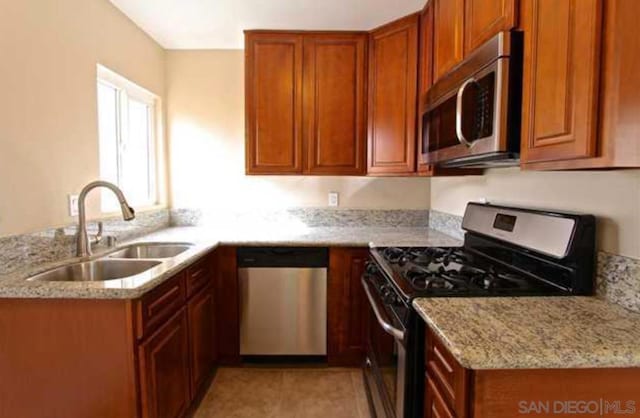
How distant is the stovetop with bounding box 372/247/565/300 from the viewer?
130cm

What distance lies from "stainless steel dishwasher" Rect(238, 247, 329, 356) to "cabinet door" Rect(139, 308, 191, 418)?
58 centimetres

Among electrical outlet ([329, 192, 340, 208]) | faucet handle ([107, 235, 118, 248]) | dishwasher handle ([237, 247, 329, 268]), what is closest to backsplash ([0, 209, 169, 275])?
faucet handle ([107, 235, 118, 248])

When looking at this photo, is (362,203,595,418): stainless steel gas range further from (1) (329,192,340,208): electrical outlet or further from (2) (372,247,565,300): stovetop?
(1) (329,192,340,208): electrical outlet

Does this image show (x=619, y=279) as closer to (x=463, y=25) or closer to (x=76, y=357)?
(x=463, y=25)

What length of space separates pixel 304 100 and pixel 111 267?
5.36 ft

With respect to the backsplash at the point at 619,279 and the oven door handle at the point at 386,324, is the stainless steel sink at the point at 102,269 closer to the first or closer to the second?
the oven door handle at the point at 386,324

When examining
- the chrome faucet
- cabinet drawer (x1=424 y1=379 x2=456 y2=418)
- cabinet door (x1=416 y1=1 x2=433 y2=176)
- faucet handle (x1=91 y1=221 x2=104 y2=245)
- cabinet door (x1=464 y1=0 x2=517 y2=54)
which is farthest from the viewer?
cabinet door (x1=416 y1=1 x2=433 y2=176)

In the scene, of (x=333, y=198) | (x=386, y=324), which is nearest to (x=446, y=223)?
(x=333, y=198)

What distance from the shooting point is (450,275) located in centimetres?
150

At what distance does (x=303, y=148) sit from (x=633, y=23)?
6.63 ft

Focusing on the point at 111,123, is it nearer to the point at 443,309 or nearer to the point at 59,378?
the point at 59,378

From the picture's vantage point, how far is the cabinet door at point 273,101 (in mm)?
2633

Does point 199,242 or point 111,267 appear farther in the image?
point 199,242

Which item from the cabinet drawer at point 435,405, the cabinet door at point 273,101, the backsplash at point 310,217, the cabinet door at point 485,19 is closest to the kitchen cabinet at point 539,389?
the cabinet drawer at point 435,405
